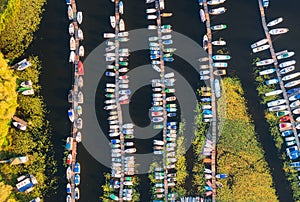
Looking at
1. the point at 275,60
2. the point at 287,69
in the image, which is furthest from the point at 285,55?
the point at 287,69

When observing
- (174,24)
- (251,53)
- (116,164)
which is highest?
(174,24)

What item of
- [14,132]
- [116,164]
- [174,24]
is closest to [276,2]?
[174,24]

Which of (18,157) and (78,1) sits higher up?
(78,1)

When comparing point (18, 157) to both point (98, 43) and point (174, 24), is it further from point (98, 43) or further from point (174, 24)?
point (174, 24)

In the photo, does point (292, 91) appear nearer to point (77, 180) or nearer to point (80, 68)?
point (80, 68)

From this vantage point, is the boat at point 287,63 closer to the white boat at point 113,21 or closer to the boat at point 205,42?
the boat at point 205,42

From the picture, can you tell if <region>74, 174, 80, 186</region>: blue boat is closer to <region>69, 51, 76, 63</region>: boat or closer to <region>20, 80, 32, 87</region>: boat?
<region>20, 80, 32, 87</region>: boat

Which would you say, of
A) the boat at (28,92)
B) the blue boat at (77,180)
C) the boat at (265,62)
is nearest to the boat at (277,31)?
the boat at (265,62)

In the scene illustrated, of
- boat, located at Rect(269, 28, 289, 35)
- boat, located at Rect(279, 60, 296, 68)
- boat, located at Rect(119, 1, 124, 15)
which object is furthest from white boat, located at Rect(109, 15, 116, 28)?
boat, located at Rect(279, 60, 296, 68)
